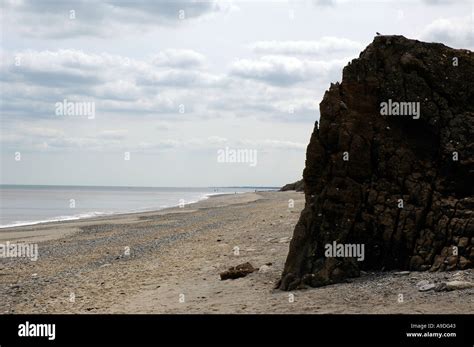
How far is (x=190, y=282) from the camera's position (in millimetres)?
19719

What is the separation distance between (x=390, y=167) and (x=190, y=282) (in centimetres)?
844

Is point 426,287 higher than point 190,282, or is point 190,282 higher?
point 426,287

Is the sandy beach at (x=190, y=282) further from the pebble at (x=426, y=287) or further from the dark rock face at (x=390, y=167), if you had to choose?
the dark rock face at (x=390, y=167)

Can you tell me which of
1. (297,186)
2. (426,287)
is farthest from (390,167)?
(297,186)

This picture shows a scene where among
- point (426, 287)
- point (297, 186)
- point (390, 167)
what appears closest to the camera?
point (426, 287)

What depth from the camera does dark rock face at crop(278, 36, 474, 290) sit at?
16.2 meters

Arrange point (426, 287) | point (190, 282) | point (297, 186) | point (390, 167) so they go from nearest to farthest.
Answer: point (426, 287) < point (390, 167) < point (190, 282) < point (297, 186)

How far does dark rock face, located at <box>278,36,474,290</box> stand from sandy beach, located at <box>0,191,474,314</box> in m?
1.00

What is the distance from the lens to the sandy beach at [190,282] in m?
14.0

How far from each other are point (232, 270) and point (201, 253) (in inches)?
285

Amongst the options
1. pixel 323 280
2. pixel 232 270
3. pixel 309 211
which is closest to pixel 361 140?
pixel 309 211

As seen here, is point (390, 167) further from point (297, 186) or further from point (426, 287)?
point (297, 186)

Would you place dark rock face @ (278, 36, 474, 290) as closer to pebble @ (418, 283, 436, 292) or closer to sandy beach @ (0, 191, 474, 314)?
sandy beach @ (0, 191, 474, 314)
